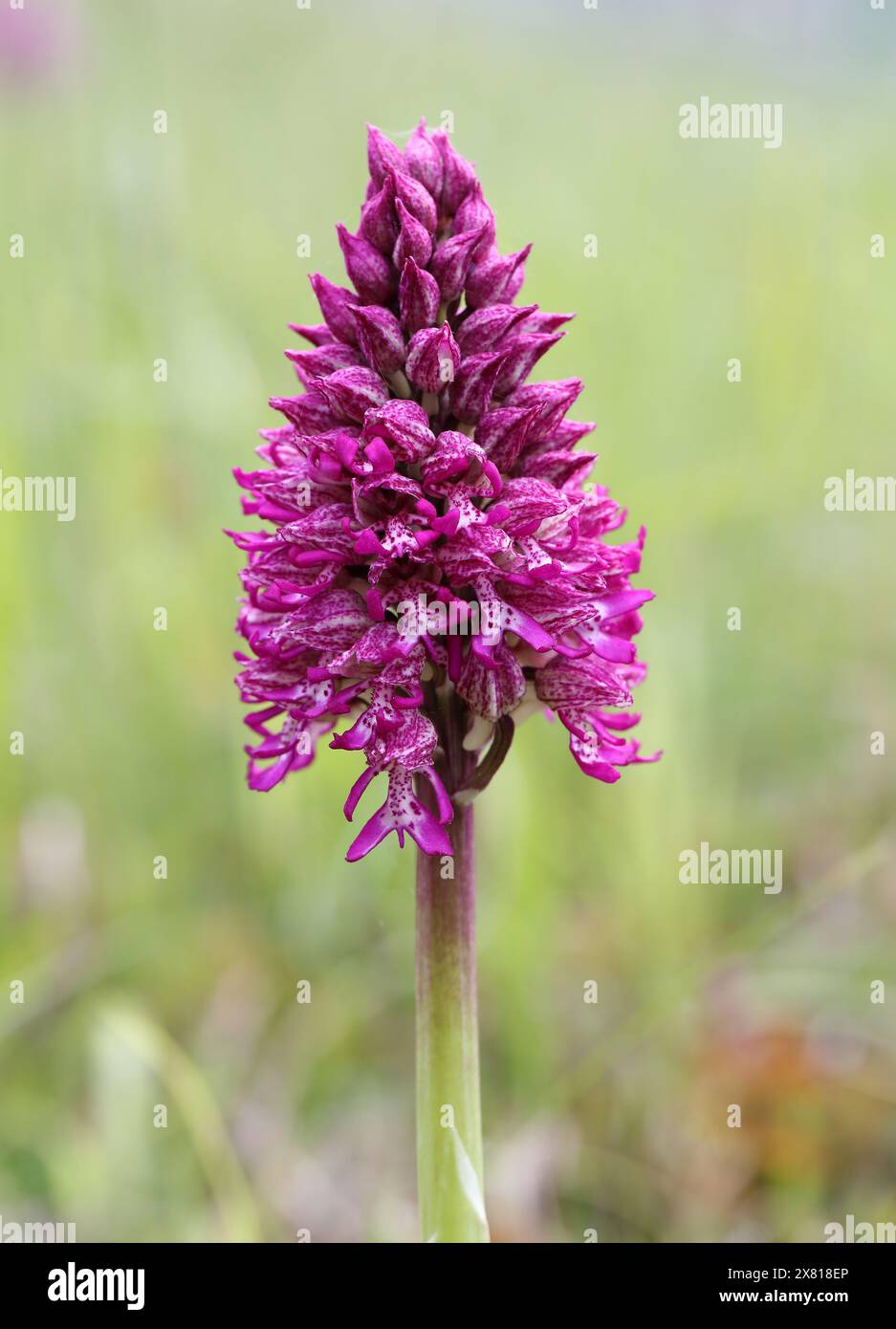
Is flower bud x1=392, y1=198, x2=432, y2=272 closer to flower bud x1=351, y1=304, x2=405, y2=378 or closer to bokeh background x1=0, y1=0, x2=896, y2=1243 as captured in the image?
flower bud x1=351, y1=304, x2=405, y2=378

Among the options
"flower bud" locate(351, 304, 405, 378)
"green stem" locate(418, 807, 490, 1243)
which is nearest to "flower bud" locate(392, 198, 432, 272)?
"flower bud" locate(351, 304, 405, 378)

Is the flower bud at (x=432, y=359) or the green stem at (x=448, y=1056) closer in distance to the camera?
the flower bud at (x=432, y=359)

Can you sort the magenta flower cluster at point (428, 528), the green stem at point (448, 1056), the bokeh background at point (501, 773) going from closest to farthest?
the magenta flower cluster at point (428, 528) → the green stem at point (448, 1056) → the bokeh background at point (501, 773)

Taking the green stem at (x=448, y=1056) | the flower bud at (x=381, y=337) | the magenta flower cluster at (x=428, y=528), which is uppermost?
the flower bud at (x=381, y=337)

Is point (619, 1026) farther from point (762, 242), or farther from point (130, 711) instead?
point (762, 242)

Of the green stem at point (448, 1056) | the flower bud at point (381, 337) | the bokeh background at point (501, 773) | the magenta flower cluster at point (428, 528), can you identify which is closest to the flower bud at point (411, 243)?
the magenta flower cluster at point (428, 528)

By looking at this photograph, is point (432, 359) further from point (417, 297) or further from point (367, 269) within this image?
point (367, 269)

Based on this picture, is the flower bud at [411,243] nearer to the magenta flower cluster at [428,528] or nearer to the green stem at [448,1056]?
the magenta flower cluster at [428,528]

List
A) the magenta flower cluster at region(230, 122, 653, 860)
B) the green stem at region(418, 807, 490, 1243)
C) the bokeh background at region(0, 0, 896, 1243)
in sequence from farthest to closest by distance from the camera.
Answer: the bokeh background at region(0, 0, 896, 1243)
the green stem at region(418, 807, 490, 1243)
the magenta flower cluster at region(230, 122, 653, 860)
